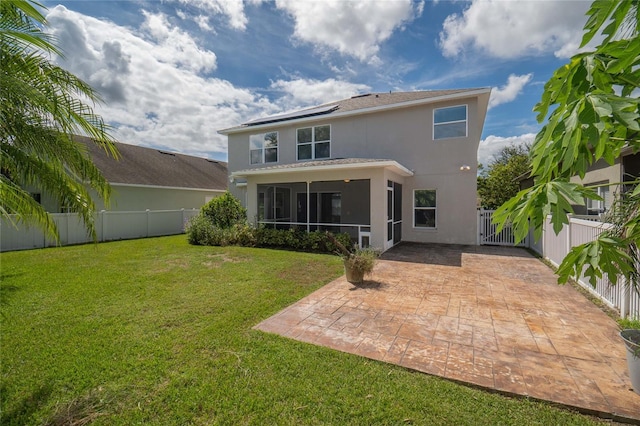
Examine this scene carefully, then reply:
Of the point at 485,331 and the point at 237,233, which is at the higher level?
the point at 237,233

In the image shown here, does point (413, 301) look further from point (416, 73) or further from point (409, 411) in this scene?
point (416, 73)

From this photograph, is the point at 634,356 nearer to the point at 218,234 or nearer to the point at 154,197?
the point at 218,234

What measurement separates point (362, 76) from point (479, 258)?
34.0 feet

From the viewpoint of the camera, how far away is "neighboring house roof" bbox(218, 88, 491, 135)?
11.8 metres

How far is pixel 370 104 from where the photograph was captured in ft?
47.1

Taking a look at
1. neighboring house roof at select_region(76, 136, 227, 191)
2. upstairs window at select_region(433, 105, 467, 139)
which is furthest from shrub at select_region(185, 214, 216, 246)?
upstairs window at select_region(433, 105, 467, 139)

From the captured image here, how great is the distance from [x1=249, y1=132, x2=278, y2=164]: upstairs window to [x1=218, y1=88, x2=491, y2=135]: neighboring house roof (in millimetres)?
703

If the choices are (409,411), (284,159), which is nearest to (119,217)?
(284,159)

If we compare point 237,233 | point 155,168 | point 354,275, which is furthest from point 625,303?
point 155,168

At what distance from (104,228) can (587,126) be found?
18.2 metres

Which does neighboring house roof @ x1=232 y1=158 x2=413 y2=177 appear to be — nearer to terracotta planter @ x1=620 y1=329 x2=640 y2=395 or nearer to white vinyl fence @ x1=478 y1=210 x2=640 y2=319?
white vinyl fence @ x1=478 y1=210 x2=640 y2=319

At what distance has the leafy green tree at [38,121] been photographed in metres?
3.11

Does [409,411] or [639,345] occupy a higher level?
[639,345]

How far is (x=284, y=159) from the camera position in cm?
1555
